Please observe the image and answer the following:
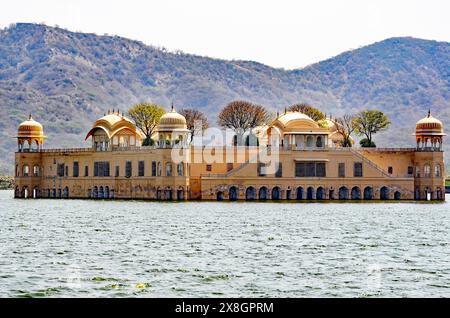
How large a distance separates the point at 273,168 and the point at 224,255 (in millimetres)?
53309

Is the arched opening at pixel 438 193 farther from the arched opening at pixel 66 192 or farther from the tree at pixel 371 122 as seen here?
the arched opening at pixel 66 192

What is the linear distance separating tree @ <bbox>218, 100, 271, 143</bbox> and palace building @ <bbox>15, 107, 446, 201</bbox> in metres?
16.7

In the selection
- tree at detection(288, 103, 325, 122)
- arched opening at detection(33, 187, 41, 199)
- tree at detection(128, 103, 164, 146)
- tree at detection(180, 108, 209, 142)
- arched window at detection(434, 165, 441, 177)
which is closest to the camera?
arched window at detection(434, 165, 441, 177)

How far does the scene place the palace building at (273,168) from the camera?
93.1m

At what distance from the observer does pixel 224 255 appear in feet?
133

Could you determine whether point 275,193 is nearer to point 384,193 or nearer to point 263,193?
point 263,193

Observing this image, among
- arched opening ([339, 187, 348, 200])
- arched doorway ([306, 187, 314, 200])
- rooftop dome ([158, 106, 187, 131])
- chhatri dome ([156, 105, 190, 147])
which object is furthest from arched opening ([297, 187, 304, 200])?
rooftop dome ([158, 106, 187, 131])

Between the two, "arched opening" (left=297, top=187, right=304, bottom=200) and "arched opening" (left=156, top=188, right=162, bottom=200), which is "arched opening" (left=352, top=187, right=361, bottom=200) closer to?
"arched opening" (left=297, top=187, right=304, bottom=200)

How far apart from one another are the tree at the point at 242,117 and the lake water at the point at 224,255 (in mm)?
49475

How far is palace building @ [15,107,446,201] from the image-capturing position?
9312 centimetres

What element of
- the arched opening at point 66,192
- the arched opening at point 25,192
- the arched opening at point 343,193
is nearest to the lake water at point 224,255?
the arched opening at point 343,193
